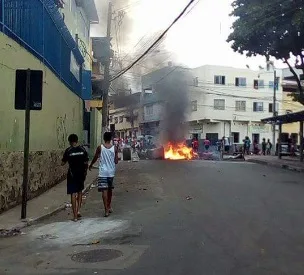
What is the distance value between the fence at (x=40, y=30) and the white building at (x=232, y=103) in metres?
35.2

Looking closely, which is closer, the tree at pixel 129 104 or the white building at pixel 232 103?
the white building at pixel 232 103

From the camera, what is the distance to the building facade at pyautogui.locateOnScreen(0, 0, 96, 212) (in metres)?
8.89

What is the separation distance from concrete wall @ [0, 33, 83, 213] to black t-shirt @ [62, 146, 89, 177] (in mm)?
1311

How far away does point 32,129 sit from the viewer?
1101cm

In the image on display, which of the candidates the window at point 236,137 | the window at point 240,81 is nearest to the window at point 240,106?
the window at point 240,81

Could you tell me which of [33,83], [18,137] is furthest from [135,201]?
[33,83]

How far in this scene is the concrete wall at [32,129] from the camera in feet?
28.8

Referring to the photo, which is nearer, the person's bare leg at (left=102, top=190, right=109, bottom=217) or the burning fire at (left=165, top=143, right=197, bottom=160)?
the person's bare leg at (left=102, top=190, right=109, bottom=217)

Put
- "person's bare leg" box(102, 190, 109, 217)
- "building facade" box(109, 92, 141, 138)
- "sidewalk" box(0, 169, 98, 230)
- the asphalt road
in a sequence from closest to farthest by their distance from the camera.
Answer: the asphalt road → "sidewalk" box(0, 169, 98, 230) → "person's bare leg" box(102, 190, 109, 217) → "building facade" box(109, 92, 141, 138)

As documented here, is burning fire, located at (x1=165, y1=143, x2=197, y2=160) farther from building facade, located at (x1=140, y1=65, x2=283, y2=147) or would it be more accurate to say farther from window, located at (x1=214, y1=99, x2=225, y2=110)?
window, located at (x1=214, y1=99, x2=225, y2=110)

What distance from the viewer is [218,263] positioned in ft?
17.0

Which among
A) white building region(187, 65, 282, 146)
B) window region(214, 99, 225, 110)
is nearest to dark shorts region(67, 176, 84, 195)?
white building region(187, 65, 282, 146)

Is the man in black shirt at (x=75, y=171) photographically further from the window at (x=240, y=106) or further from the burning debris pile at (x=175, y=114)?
the window at (x=240, y=106)

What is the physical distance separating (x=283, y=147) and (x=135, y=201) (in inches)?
899
